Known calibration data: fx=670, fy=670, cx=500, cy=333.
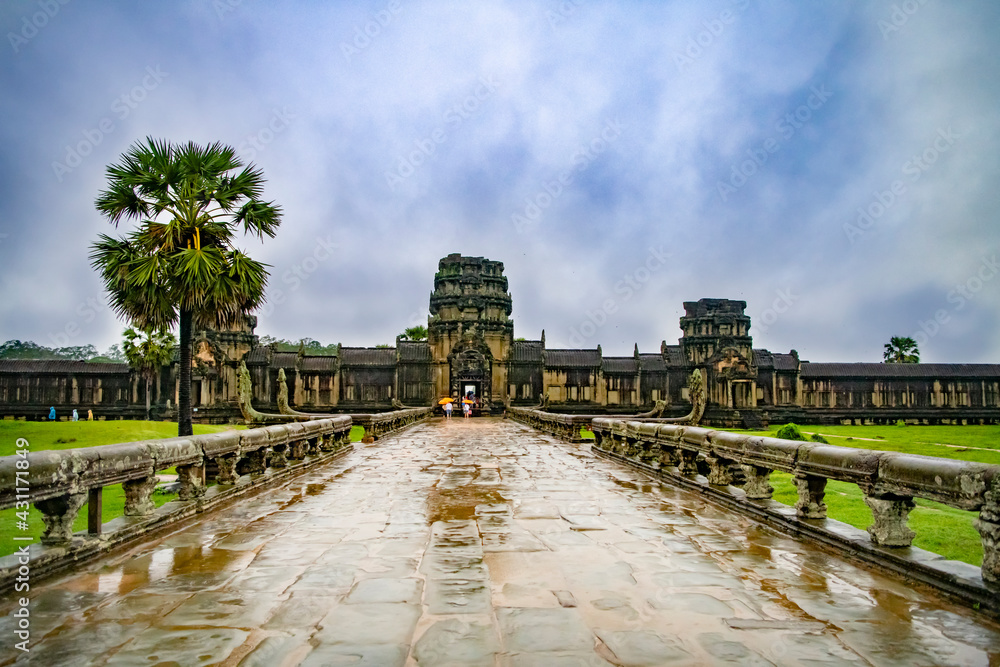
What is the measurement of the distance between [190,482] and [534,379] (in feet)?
127

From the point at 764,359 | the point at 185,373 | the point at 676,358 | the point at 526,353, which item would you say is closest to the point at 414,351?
the point at 526,353

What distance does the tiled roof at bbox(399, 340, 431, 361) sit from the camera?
45562 mm

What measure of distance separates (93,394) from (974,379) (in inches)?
2326

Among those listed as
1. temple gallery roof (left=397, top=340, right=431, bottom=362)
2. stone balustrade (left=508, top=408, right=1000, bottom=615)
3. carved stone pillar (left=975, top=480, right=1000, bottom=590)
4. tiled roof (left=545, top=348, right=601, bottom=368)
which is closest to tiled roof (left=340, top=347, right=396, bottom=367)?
temple gallery roof (left=397, top=340, right=431, bottom=362)

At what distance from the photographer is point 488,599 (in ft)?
14.7

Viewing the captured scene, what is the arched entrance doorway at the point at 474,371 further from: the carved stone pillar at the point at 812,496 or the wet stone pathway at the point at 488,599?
the carved stone pillar at the point at 812,496

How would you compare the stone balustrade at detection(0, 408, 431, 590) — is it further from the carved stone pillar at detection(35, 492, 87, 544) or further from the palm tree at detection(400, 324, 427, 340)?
the palm tree at detection(400, 324, 427, 340)

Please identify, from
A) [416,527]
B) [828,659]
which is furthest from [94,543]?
[828,659]

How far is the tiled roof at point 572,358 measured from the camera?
45.5 m

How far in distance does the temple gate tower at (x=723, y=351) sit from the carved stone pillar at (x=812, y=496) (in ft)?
→ 129

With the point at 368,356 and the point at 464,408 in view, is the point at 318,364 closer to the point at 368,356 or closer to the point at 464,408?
the point at 368,356

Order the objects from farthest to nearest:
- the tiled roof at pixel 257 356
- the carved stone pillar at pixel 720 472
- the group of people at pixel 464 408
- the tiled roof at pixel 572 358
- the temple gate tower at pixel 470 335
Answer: the tiled roof at pixel 572 358 < the temple gate tower at pixel 470 335 < the tiled roof at pixel 257 356 < the group of people at pixel 464 408 < the carved stone pillar at pixel 720 472

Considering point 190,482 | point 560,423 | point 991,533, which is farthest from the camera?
point 560,423

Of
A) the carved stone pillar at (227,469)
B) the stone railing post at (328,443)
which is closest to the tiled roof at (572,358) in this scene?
the stone railing post at (328,443)
